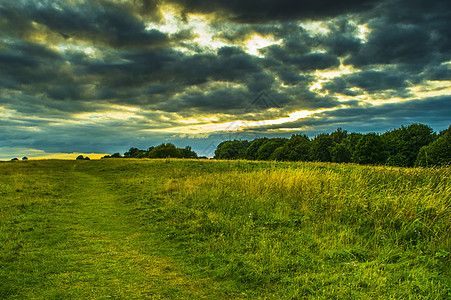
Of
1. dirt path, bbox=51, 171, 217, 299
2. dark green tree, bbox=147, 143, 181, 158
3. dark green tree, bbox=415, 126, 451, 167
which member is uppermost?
dark green tree, bbox=147, 143, 181, 158

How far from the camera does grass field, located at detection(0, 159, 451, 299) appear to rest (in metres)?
4.86

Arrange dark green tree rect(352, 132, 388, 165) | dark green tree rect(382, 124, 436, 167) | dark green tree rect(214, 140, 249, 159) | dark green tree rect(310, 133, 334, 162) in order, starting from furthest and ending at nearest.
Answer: dark green tree rect(310, 133, 334, 162) < dark green tree rect(382, 124, 436, 167) < dark green tree rect(352, 132, 388, 165) < dark green tree rect(214, 140, 249, 159)

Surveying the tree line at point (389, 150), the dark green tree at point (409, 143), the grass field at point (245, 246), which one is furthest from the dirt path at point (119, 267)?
the dark green tree at point (409, 143)

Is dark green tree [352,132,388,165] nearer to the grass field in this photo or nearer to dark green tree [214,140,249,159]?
dark green tree [214,140,249,159]

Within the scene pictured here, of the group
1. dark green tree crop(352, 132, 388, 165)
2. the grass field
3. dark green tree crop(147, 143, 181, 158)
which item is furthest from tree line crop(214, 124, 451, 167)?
the grass field

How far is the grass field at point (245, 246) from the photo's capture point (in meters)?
4.86

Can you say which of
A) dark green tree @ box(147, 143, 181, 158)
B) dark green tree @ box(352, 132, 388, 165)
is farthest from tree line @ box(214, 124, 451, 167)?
dark green tree @ box(147, 143, 181, 158)

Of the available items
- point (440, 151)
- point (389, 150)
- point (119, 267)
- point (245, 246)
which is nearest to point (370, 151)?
point (389, 150)

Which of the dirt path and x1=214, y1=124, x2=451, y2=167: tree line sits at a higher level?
x1=214, y1=124, x2=451, y2=167: tree line

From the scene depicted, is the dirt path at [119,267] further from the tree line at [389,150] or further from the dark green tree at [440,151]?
the dark green tree at [440,151]

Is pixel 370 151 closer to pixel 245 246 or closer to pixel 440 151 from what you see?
pixel 440 151

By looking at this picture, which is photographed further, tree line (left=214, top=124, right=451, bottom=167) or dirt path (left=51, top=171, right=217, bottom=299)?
tree line (left=214, top=124, right=451, bottom=167)

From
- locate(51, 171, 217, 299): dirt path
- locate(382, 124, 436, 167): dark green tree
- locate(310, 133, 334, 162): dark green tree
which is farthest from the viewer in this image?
locate(310, 133, 334, 162): dark green tree

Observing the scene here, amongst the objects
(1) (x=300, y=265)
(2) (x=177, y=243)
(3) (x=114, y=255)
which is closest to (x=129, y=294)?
(3) (x=114, y=255)
